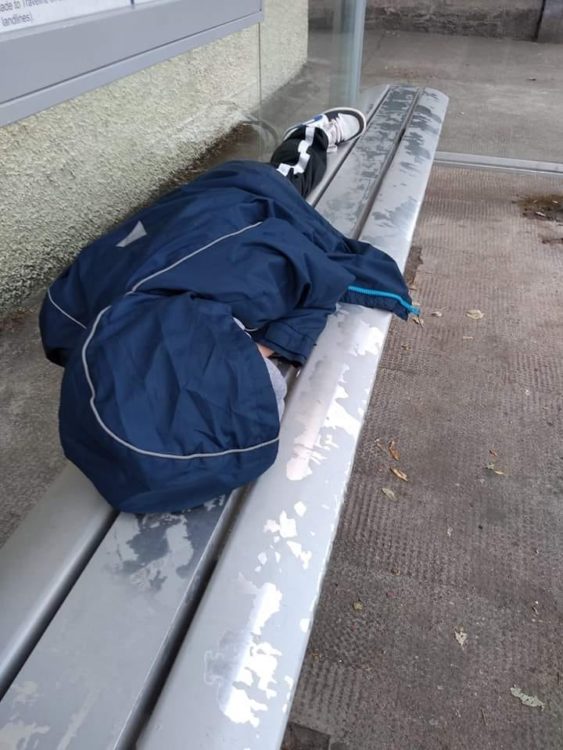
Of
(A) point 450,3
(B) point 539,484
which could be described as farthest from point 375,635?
(A) point 450,3

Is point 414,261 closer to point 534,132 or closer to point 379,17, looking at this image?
point 534,132

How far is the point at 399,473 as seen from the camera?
1774mm

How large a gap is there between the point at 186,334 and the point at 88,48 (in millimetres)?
751

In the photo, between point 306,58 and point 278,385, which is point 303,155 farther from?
point 306,58

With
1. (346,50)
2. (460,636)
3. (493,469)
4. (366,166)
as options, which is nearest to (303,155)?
(366,166)

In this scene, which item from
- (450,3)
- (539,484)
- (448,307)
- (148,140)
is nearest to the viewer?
(539,484)

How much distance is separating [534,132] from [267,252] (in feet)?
11.7

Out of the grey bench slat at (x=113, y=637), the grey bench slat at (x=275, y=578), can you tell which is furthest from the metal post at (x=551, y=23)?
the grey bench slat at (x=113, y=637)

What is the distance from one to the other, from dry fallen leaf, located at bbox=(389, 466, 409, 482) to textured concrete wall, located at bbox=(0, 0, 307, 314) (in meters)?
1.52

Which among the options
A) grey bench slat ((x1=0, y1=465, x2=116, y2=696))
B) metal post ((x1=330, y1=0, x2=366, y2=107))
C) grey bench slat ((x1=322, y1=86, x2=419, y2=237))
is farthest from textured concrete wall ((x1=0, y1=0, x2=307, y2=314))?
grey bench slat ((x1=0, y1=465, x2=116, y2=696))

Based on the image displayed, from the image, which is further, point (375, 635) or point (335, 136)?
point (335, 136)

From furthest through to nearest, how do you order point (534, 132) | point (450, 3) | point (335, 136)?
1. point (450, 3)
2. point (534, 132)
3. point (335, 136)

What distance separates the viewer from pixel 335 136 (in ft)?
7.49

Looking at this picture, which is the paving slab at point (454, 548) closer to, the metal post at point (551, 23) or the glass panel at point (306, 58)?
the glass panel at point (306, 58)
